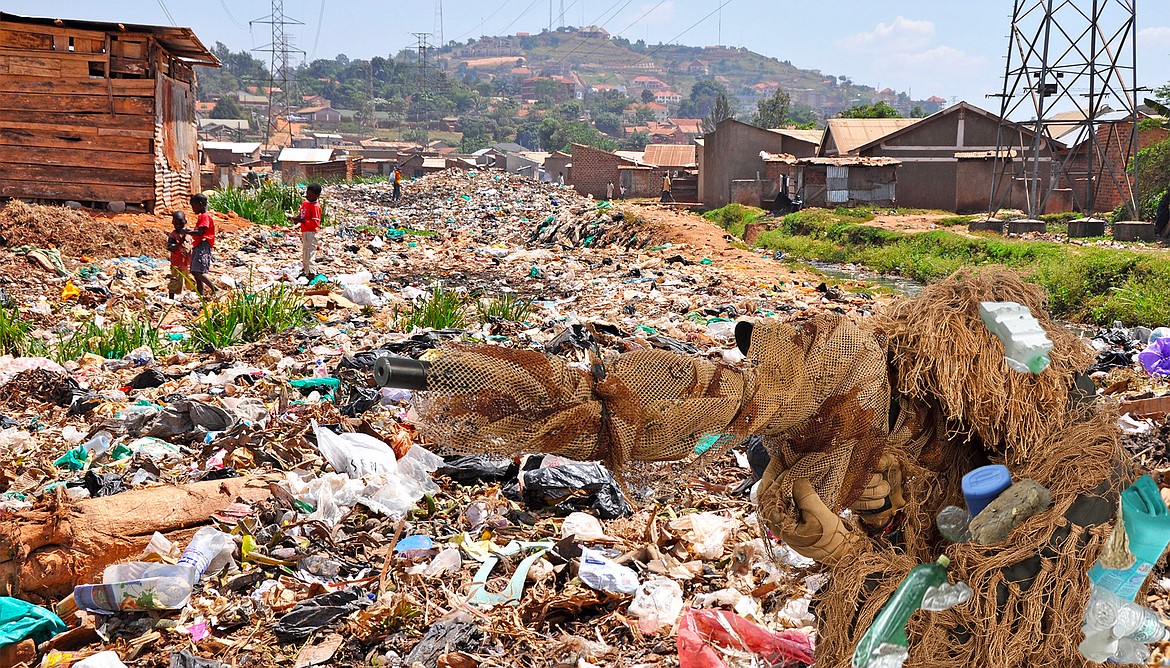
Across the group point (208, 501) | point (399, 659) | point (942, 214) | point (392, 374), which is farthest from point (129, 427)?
point (942, 214)

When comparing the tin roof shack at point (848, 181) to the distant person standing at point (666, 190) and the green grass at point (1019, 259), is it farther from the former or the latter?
the distant person standing at point (666, 190)

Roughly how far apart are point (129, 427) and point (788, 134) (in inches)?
1216

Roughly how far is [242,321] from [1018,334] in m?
6.36

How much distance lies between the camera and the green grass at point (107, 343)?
21.2ft

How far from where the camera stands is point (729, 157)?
3005 centimetres

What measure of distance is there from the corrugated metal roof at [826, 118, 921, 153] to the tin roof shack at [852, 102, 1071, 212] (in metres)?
0.48

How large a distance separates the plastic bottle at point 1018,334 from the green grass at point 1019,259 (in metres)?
2.38

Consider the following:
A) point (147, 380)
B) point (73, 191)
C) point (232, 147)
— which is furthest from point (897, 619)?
point (232, 147)

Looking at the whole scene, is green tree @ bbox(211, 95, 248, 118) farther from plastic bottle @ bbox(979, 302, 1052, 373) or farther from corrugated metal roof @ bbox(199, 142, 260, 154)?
plastic bottle @ bbox(979, 302, 1052, 373)

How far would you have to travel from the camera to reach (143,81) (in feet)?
47.9

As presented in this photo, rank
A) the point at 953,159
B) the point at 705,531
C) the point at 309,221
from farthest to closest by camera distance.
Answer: the point at 953,159 < the point at 309,221 < the point at 705,531

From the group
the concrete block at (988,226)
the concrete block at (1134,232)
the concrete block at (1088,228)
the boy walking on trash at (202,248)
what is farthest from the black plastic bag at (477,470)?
the concrete block at (988,226)

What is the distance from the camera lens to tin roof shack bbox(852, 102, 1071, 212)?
2433 centimetres

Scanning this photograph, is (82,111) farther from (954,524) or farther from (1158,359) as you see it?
(954,524)
